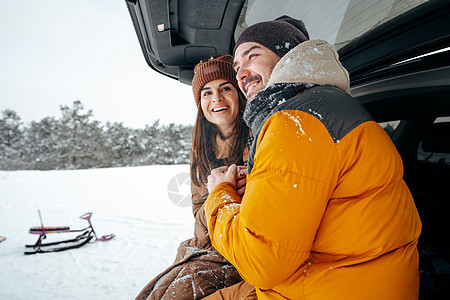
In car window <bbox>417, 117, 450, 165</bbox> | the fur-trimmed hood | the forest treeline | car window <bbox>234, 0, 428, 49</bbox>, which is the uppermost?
car window <bbox>234, 0, 428, 49</bbox>

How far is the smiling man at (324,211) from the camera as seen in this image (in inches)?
25.7

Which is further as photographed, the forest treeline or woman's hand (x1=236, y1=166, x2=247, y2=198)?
the forest treeline

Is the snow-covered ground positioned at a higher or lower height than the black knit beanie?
lower

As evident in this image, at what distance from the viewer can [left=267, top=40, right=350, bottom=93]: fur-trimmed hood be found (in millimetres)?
833

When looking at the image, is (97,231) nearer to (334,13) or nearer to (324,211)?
(324,211)

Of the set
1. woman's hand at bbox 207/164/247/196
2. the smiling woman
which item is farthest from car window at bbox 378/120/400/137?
woman's hand at bbox 207/164/247/196

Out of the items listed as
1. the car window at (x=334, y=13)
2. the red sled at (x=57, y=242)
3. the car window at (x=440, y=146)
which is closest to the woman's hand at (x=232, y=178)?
the car window at (x=334, y=13)

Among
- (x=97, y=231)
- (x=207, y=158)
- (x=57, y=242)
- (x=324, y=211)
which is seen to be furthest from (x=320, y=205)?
(x=97, y=231)

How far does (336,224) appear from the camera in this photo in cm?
71

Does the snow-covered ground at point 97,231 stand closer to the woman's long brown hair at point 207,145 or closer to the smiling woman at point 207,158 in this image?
the smiling woman at point 207,158

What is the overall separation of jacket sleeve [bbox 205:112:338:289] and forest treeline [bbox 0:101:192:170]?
23275 mm

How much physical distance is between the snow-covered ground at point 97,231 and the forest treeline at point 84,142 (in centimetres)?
1399

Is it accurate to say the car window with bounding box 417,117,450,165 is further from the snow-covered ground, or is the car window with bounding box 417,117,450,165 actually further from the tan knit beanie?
the snow-covered ground

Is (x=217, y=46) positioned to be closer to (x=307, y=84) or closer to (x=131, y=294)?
(x=307, y=84)
